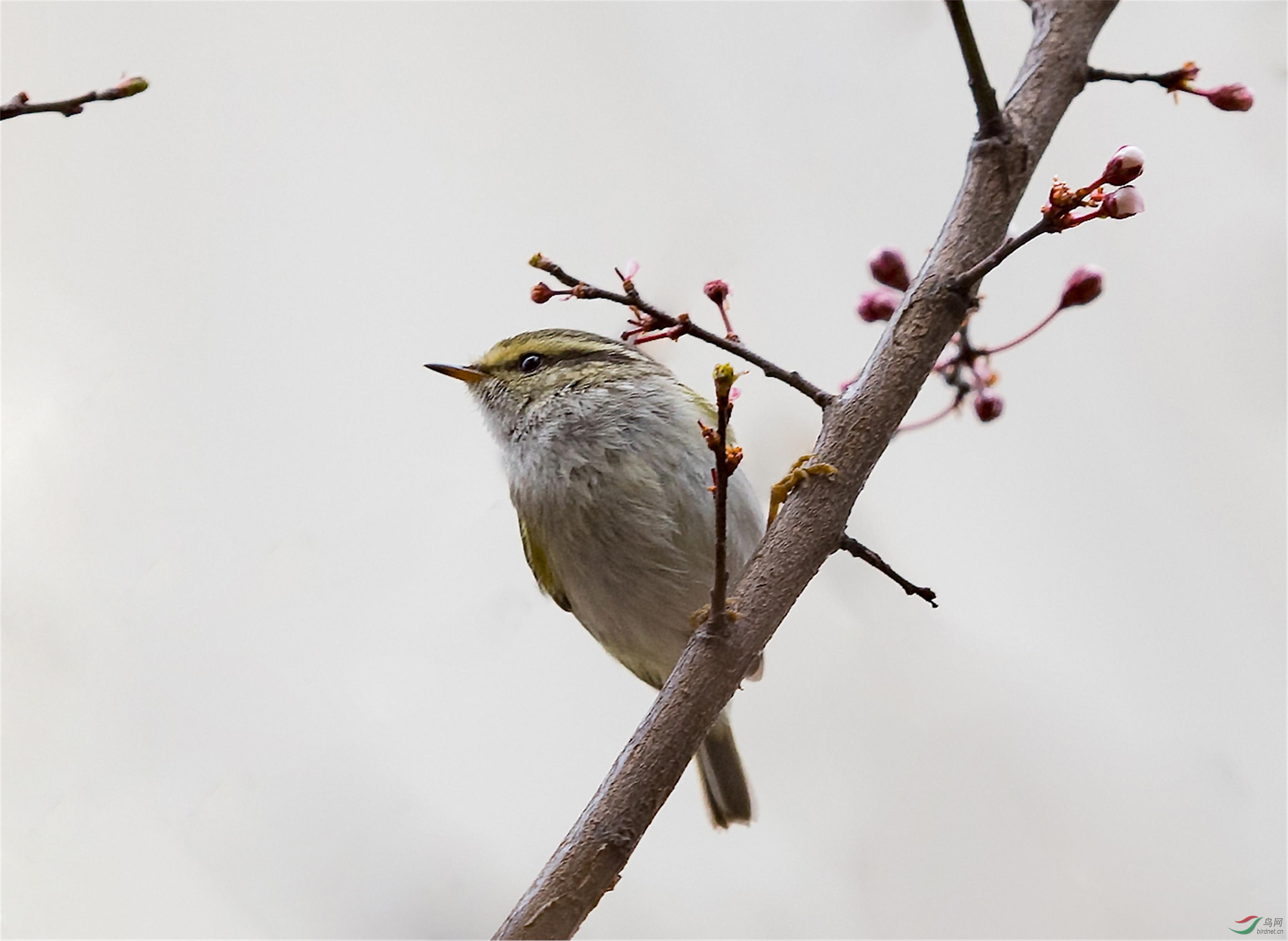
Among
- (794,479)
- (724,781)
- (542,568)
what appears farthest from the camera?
(724,781)

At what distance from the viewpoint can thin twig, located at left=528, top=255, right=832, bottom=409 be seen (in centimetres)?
150

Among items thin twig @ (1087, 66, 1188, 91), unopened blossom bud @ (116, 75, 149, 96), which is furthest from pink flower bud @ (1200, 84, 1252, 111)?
unopened blossom bud @ (116, 75, 149, 96)

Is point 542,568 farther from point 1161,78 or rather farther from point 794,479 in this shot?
point 1161,78

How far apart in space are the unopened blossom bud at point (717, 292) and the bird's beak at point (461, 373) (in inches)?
32.4

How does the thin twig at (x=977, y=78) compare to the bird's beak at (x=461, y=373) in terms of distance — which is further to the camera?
the bird's beak at (x=461, y=373)

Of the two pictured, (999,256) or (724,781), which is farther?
(724,781)

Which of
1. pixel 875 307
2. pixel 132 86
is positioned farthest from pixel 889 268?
pixel 132 86

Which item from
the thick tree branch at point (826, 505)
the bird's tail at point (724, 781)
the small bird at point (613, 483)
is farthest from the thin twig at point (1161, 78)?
the bird's tail at point (724, 781)

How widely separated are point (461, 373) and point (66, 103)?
1322 millimetres

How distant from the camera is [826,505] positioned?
150 centimetres

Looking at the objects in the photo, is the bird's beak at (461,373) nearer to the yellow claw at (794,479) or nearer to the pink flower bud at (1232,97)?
the yellow claw at (794,479)

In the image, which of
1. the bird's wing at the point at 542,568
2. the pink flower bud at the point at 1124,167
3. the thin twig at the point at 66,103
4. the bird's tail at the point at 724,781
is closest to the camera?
the thin twig at the point at 66,103

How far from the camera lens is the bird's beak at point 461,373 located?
2.46 meters

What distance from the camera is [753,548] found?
236cm
